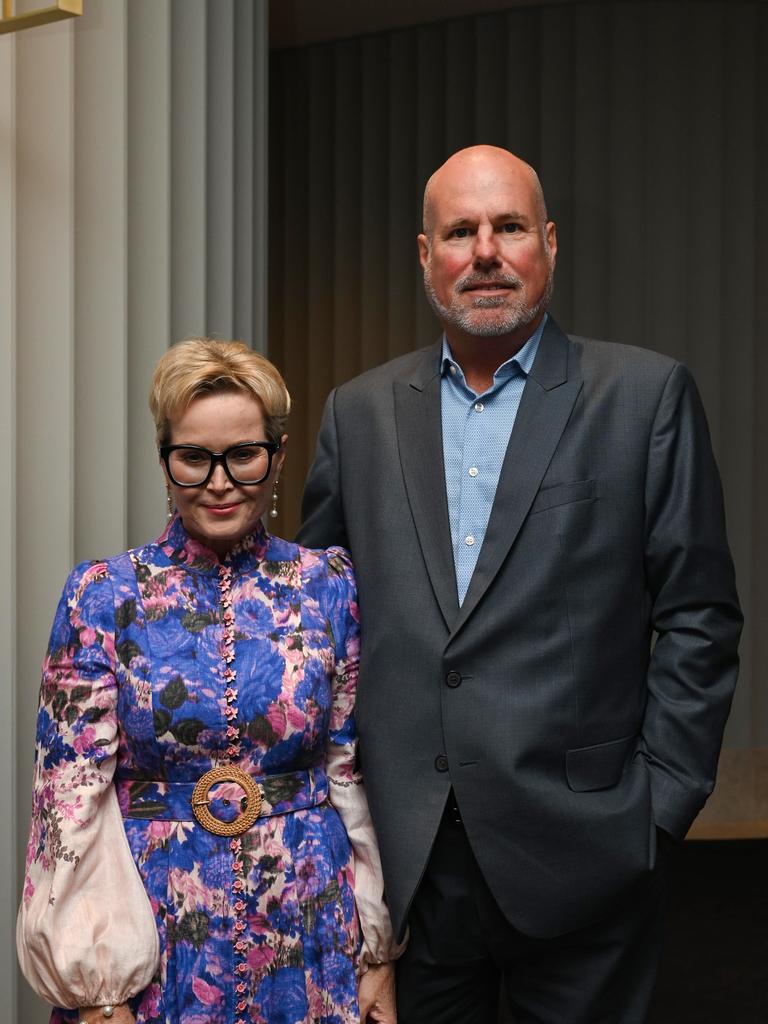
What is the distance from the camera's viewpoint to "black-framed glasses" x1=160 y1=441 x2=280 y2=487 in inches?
67.0

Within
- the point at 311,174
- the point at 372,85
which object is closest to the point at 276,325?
the point at 311,174

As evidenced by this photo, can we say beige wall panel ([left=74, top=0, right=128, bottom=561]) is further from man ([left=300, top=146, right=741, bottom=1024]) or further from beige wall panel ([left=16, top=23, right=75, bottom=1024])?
man ([left=300, top=146, right=741, bottom=1024])

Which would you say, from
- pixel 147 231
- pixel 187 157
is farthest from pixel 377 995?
pixel 187 157

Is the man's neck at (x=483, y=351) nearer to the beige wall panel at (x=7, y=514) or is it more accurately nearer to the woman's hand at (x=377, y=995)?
the beige wall panel at (x=7, y=514)

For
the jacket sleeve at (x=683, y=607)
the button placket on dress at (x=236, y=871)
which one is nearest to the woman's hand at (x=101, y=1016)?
the button placket on dress at (x=236, y=871)

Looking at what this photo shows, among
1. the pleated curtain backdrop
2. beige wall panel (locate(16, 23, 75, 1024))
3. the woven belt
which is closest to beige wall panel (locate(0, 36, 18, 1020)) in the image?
beige wall panel (locate(16, 23, 75, 1024))

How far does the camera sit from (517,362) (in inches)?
76.9

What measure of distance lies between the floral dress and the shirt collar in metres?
0.42

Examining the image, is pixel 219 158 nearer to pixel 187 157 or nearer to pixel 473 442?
pixel 187 157

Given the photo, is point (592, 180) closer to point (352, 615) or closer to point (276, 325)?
point (276, 325)

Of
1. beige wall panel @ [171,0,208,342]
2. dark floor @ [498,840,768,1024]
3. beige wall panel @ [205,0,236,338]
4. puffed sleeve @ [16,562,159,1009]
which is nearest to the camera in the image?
puffed sleeve @ [16,562,159,1009]

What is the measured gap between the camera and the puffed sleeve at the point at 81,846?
5.24ft

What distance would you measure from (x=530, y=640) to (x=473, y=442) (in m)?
0.31

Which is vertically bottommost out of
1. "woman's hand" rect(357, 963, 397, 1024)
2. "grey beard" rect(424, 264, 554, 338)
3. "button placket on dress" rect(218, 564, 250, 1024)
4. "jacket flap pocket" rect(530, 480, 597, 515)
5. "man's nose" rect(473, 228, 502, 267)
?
"woman's hand" rect(357, 963, 397, 1024)
